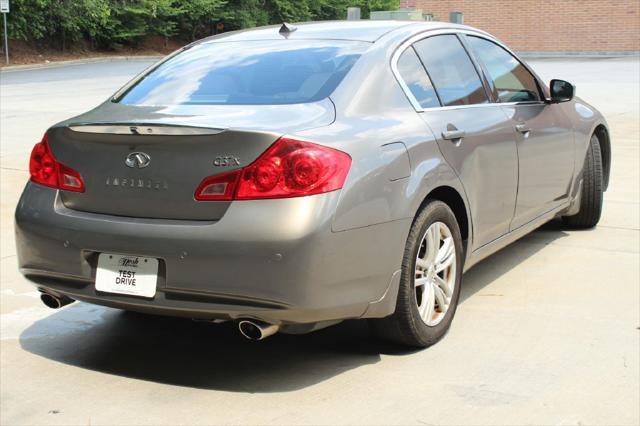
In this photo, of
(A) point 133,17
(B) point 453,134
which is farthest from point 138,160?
(A) point 133,17

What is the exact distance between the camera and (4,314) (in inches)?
205

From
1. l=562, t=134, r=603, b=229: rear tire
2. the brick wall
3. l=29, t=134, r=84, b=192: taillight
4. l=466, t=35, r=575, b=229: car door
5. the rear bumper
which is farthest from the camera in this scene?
the brick wall

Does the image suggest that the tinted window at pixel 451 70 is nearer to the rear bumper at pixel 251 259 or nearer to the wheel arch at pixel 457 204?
the wheel arch at pixel 457 204

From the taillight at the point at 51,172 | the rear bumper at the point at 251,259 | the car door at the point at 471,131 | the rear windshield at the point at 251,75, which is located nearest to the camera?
the rear bumper at the point at 251,259

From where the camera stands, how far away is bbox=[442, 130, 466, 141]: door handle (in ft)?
15.3

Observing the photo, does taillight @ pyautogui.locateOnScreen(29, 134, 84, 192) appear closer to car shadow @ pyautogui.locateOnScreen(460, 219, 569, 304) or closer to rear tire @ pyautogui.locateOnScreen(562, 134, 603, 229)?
car shadow @ pyautogui.locateOnScreen(460, 219, 569, 304)

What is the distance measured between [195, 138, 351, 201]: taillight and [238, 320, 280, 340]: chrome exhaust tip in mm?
527

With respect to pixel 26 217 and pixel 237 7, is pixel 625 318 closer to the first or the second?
pixel 26 217

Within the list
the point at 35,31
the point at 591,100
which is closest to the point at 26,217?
the point at 591,100

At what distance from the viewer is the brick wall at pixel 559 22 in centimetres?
3528

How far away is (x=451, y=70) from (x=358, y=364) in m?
1.76

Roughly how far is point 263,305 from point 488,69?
2.44 m

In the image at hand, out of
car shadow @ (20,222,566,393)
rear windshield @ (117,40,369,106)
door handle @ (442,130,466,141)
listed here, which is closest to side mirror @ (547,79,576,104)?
door handle @ (442,130,466,141)

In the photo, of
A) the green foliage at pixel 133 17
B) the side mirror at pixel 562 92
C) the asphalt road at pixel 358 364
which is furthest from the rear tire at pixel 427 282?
the green foliage at pixel 133 17
